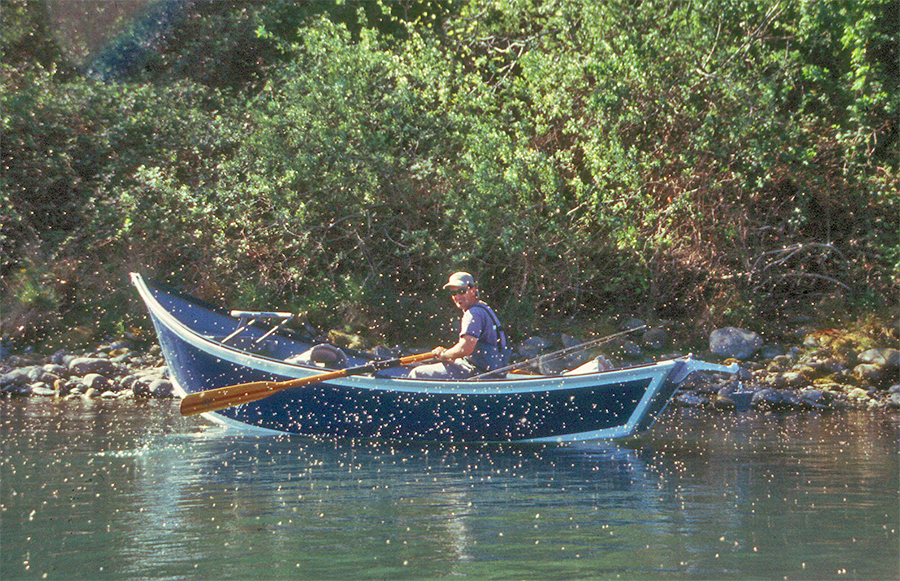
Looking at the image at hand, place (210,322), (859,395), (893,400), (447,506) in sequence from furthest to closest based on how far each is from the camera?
(859,395) → (893,400) → (210,322) → (447,506)

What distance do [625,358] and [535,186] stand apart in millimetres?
2491

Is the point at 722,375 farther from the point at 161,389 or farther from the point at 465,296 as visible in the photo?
the point at 161,389

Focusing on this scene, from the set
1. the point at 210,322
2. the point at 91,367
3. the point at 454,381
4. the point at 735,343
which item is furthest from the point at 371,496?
the point at 735,343

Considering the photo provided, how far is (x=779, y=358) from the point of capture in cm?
1270

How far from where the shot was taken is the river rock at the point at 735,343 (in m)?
13.0

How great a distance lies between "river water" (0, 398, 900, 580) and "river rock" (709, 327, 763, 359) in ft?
10.4

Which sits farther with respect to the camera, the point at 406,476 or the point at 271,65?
the point at 271,65

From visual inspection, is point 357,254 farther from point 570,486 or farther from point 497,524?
point 497,524

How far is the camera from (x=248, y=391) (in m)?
8.90

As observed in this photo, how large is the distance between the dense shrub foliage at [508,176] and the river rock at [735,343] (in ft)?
1.63

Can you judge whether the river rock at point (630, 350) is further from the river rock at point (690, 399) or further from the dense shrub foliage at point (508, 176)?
the river rock at point (690, 399)

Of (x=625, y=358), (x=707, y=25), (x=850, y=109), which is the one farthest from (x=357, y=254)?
(x=850, y=109)

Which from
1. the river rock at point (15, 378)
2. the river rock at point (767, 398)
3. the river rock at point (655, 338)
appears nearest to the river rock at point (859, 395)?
the river rock at point (767, 398)

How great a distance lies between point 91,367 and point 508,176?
5703mm
